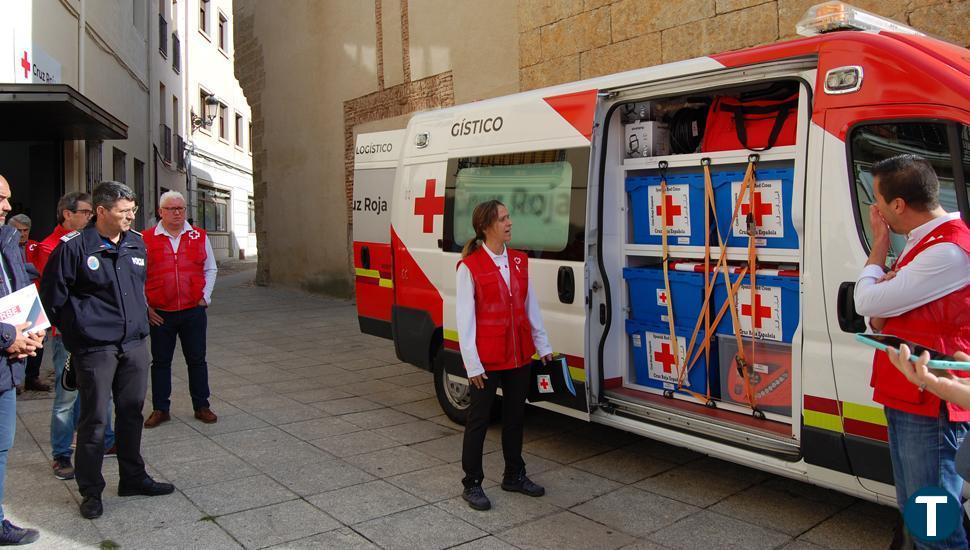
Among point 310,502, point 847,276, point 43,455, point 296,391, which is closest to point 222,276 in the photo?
point 296,391

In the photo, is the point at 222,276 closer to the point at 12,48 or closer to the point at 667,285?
the point at 12,48

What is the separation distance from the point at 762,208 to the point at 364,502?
2.72m

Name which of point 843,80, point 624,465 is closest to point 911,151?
point 843,80

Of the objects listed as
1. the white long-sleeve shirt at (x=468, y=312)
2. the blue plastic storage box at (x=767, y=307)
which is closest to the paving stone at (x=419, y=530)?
the white long-sleeve shirt at (x=468, y=312)

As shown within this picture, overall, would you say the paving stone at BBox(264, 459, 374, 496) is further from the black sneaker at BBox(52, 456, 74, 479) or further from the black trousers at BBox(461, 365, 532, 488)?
the black sneaker at BBox(52, 456, 74, 479)

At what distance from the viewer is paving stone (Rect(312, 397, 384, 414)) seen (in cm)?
617

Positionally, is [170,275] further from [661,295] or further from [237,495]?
[661,295]

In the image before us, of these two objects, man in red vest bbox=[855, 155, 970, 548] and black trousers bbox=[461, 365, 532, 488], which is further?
black trousers bbox=[461, 365, 532, 488]

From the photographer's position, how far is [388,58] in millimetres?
13164

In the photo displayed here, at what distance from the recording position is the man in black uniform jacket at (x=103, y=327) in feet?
12.9

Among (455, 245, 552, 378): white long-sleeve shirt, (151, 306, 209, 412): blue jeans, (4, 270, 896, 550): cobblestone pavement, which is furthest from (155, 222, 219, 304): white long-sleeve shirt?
(455, 245, 552, 378): white long-sleeve shirt

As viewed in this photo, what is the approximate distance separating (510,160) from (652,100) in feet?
3.42

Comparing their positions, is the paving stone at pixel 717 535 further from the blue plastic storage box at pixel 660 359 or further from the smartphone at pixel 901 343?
the smartphone at pixel 901 343

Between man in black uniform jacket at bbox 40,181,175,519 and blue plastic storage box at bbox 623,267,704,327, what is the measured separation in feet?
9.58
